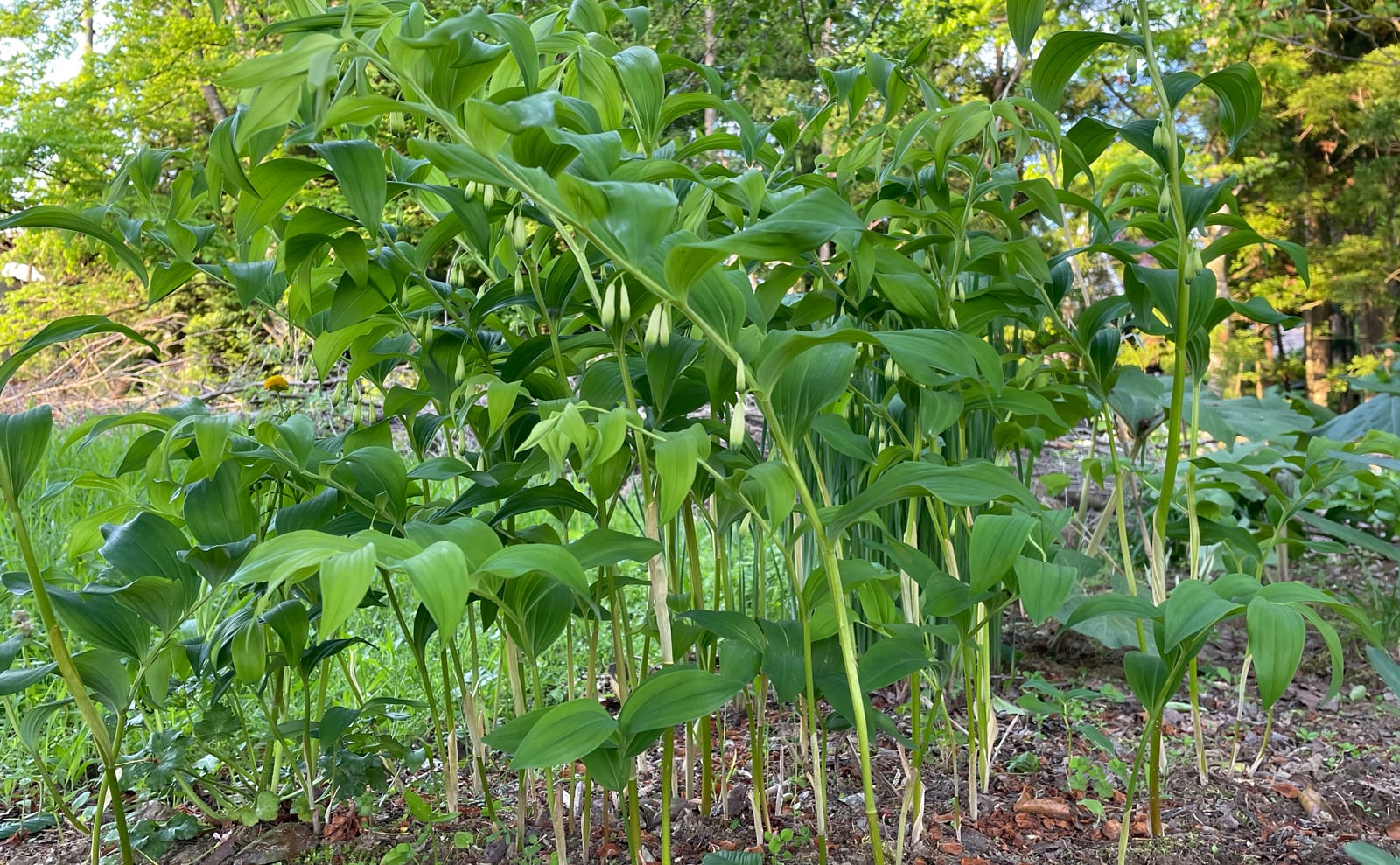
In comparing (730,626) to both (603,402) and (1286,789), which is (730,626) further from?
(1286,789)

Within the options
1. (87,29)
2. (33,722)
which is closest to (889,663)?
(33,722)

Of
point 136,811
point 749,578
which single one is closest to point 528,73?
point 136,811

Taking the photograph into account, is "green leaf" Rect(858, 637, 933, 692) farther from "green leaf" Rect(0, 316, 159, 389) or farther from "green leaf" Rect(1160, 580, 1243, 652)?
"green leaf" Rect(0, 316, 159, 389)

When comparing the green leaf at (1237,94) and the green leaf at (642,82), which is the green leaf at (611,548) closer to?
the green leaf at (642,82)

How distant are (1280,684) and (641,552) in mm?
554

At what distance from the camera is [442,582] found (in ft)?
1.98

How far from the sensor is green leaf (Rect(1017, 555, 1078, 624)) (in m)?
0.86

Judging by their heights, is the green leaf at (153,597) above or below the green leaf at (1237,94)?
below

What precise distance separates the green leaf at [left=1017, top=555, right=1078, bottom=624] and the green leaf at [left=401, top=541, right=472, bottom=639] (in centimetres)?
53

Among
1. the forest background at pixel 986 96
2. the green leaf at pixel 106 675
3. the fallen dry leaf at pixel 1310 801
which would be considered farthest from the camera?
the forest background at pixel 986 96

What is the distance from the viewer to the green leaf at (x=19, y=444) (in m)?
0.91

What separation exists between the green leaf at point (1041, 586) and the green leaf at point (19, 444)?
979mm

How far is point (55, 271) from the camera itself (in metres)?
8.44

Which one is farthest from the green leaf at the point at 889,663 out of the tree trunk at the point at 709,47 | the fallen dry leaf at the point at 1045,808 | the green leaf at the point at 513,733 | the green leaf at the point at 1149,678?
the tree trunk at the point at 709,47
